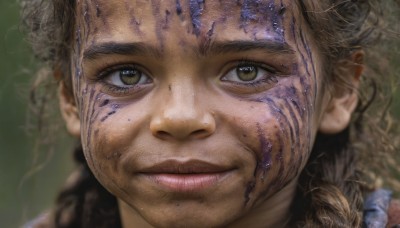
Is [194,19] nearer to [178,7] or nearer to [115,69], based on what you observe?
[178,7]

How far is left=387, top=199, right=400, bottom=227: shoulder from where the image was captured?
2.52 m

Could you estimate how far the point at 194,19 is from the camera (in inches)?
88.9

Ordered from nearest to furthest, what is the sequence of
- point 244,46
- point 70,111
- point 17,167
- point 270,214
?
1. point 244,46
2. point 270,214
3. point 70,111
4. point 17,167

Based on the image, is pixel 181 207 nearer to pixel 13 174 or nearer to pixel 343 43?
pixel 343 43

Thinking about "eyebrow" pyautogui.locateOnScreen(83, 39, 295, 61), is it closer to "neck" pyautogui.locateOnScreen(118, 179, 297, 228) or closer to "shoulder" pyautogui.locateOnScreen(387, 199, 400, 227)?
"neck" pyautogui.locateOnScreen(118, 179, 297, 228)

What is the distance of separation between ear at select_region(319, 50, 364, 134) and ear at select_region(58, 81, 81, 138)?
0.74 m

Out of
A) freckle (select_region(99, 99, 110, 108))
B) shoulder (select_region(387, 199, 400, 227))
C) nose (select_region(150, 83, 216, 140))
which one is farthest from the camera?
shoulder (select_region(387, 199, 400, 227))

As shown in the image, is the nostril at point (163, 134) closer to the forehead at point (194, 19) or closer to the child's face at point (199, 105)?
the child's face at point (199, 105)

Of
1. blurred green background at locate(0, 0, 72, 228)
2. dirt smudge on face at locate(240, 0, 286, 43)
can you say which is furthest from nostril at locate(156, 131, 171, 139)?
blurred green background at locate(0, 0, 72, 228)

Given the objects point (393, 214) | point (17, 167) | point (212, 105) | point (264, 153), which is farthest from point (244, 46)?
point (17, 167)

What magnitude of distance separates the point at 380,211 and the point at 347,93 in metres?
0.37

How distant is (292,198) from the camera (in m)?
2.58

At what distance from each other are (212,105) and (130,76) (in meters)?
0.26

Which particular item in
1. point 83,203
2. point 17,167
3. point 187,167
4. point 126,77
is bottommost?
point 17,167
